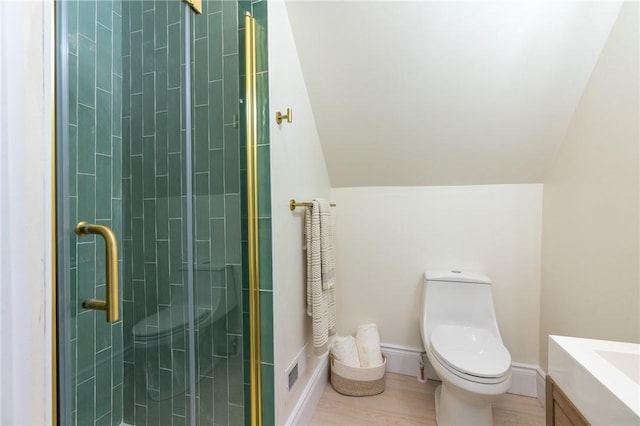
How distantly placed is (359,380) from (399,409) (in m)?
0.27

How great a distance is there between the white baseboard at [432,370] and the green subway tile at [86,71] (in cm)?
217

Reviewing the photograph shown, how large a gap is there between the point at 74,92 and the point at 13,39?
28 cm

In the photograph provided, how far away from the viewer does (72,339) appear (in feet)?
1.99

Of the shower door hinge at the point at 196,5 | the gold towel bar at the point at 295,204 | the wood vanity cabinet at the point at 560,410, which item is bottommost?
the wood vanity cabinet at the point at 560,410

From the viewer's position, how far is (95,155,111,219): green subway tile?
37.0 inches

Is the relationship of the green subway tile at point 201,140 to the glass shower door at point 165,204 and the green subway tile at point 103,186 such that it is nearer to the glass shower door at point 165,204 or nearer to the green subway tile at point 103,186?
the glass shower door at point 165,204

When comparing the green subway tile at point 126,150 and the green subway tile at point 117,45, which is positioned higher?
the green subway tile at point 117,45

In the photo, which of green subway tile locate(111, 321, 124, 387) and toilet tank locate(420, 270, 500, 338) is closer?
green subway tile locate(111, 321, 124, 387)

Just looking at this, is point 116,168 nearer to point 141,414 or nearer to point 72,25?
point 72,25

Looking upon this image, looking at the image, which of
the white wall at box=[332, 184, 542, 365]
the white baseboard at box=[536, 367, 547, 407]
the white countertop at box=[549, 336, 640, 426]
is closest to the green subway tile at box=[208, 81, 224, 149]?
the white wall at box=[332, 184, 542, 365]

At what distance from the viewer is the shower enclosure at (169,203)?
104cm

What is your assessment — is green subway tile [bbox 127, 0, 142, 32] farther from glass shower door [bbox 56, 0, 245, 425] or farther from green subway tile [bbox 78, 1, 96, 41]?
green subway tile [bbox 78, 1, 96, 41]

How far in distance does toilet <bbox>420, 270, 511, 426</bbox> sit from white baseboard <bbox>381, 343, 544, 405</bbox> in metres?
0.26

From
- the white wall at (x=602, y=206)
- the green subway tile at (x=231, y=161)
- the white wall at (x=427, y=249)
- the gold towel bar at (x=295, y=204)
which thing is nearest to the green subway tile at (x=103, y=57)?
the green subway tile at (x=231, y=161)
